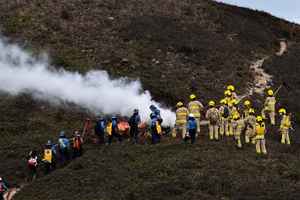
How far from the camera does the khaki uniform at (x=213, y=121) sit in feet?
121

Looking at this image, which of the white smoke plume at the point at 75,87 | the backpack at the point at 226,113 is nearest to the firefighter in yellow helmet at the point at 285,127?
the backpack at the point at 226,113

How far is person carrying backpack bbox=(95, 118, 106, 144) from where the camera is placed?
123 feet

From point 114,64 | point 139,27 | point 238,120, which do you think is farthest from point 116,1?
point 238,120

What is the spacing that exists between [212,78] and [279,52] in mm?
13522

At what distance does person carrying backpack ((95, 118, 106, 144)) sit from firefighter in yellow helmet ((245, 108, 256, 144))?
812cm

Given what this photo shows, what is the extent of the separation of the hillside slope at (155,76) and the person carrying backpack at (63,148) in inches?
43.5

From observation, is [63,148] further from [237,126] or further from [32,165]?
[237,126]

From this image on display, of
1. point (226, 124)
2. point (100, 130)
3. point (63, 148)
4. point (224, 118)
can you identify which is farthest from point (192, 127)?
point (63, 148)

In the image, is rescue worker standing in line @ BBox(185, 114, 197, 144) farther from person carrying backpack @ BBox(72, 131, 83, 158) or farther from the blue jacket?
person carrying backpack @ BBox(72, 131, 83, 158)

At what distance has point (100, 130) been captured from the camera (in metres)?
37.8

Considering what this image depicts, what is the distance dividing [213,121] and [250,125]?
6.77 feet

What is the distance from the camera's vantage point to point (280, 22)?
74.9 m

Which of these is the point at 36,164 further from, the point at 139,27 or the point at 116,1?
the point at 116,1

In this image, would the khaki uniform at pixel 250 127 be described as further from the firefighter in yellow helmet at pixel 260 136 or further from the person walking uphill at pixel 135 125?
the person walking uphill at pixel 135 125
